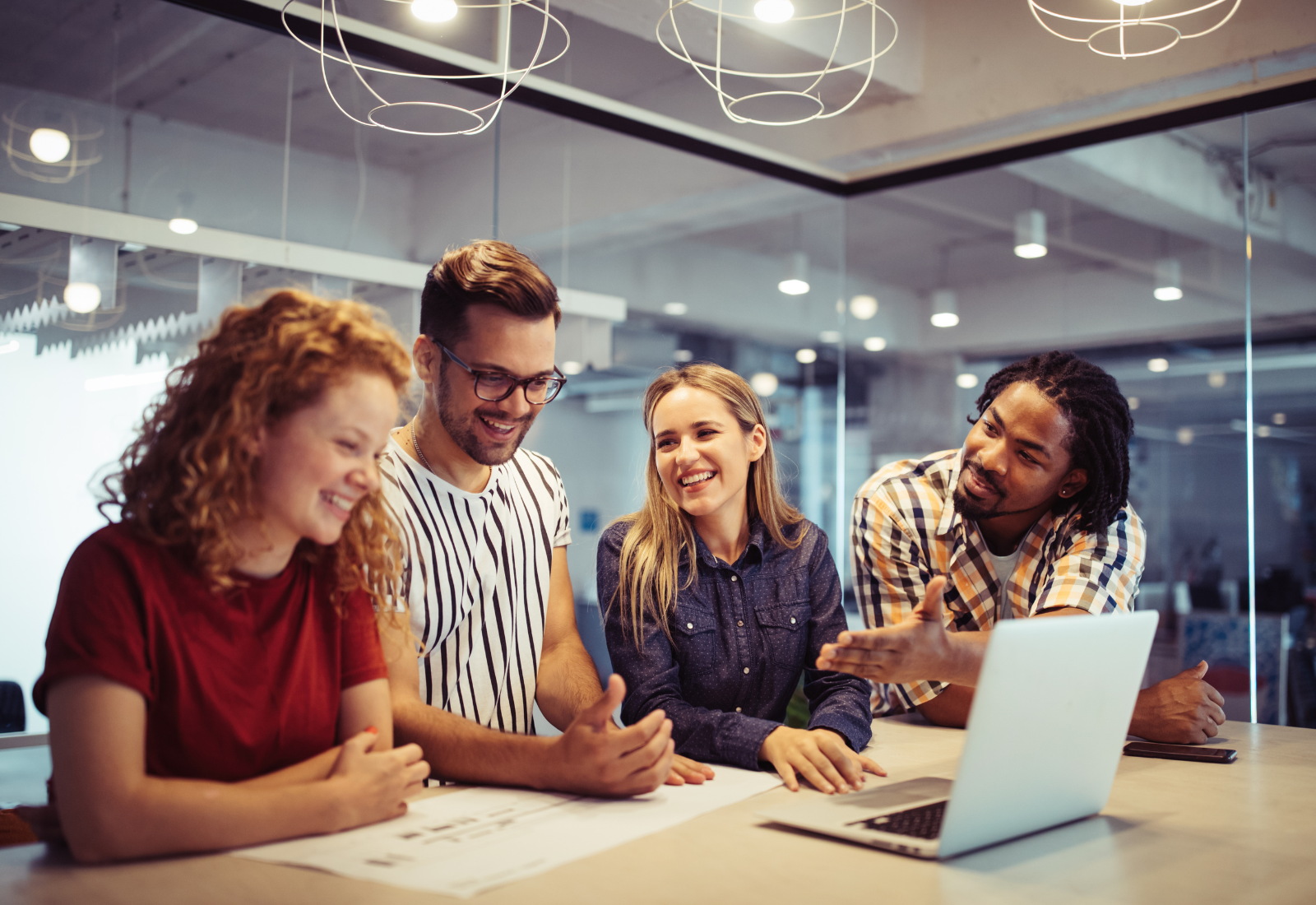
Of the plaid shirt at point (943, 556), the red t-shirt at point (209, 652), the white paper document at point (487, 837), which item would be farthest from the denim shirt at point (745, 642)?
the red t-shirt at point (209, 652)

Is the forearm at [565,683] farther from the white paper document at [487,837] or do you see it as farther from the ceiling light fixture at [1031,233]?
the ceiling light fixture at [1031,233]

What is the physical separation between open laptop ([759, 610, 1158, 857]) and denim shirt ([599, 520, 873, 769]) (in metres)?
0.44

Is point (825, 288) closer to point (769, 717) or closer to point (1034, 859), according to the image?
point (769, 717)

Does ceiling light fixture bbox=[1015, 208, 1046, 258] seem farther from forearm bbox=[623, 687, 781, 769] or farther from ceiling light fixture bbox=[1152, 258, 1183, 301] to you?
forearm bbox=[623, 687, 781, 769]

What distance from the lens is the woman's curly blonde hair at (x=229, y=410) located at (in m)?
1.18

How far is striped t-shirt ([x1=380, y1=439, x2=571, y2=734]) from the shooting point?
1.68 metres

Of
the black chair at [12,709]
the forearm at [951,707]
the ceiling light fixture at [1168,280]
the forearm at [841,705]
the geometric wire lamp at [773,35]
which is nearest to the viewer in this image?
the forearm at [841,705]

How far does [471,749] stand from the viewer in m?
1.44

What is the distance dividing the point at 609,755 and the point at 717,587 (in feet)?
2.18

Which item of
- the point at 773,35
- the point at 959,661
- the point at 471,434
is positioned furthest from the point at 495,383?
the point at 773,35

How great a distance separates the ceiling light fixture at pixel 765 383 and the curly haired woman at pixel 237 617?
3642 millimetres

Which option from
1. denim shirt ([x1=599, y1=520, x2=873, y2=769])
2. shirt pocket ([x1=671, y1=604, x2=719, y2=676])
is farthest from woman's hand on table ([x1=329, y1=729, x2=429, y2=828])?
shirt pocket ([x1=671, y1=604, x2=719, y2=676])

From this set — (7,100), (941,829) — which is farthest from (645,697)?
(7,100)

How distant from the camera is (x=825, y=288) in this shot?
5055 mm
